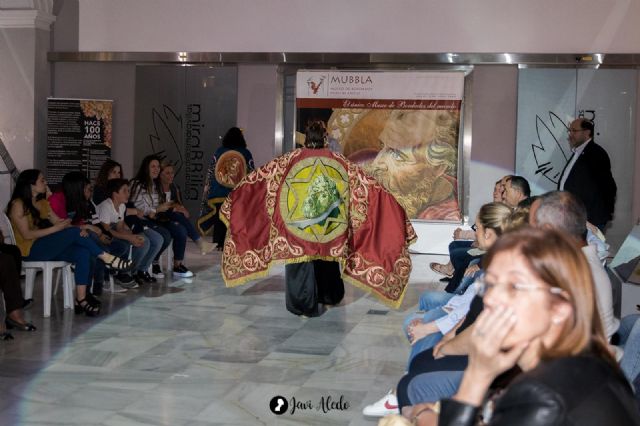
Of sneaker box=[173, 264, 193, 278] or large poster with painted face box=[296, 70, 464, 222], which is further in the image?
large poster with painted face box=[296, 70, 464, 222]

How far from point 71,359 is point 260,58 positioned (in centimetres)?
659

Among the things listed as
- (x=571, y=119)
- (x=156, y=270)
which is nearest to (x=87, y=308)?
(x=156, y=270)

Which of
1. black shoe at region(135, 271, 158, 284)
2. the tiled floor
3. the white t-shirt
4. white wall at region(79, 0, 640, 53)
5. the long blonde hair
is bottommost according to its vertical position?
the tiled floor

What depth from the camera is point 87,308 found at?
267 inches

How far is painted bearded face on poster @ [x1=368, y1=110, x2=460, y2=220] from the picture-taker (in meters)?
11.1

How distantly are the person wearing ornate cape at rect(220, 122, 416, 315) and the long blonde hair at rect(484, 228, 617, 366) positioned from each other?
5100mm

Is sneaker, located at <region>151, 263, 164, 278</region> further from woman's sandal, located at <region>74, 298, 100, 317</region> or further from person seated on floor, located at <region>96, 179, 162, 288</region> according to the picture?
woman's sandal, located at <region>74, 298, 100, 317</region>

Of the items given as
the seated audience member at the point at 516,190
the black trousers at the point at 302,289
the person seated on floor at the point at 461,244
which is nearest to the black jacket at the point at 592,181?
the person seated on floor at the point at 461,244

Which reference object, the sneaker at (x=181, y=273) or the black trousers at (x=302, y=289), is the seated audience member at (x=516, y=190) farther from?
the sneaker at (x=181, y=273)

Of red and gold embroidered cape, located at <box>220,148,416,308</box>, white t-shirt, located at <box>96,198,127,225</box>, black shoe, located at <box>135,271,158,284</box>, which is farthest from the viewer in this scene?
black shoe, located at <box>135,271,158,284</box>

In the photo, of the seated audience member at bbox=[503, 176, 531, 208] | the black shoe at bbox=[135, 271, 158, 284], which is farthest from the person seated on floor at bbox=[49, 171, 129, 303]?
the seated audience member at bbox=[503, 176, 531, 208]

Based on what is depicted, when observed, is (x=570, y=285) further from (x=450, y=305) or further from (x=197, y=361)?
(x=197, y=361)

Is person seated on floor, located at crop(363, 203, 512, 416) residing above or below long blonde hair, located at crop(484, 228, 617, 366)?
below

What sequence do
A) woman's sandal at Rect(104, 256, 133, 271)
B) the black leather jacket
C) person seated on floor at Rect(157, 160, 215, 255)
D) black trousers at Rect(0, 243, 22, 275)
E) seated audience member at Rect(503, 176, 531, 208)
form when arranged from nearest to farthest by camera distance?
the black leather jacket → seated audience member at Rect(503, 176, 531, 208) → black trousers at Rect(0, 243, 22, 275) → woman's sandal at Rect(104, 256, 133, 271) → person seated on floor at Rect(157, 160, 215, 255)
